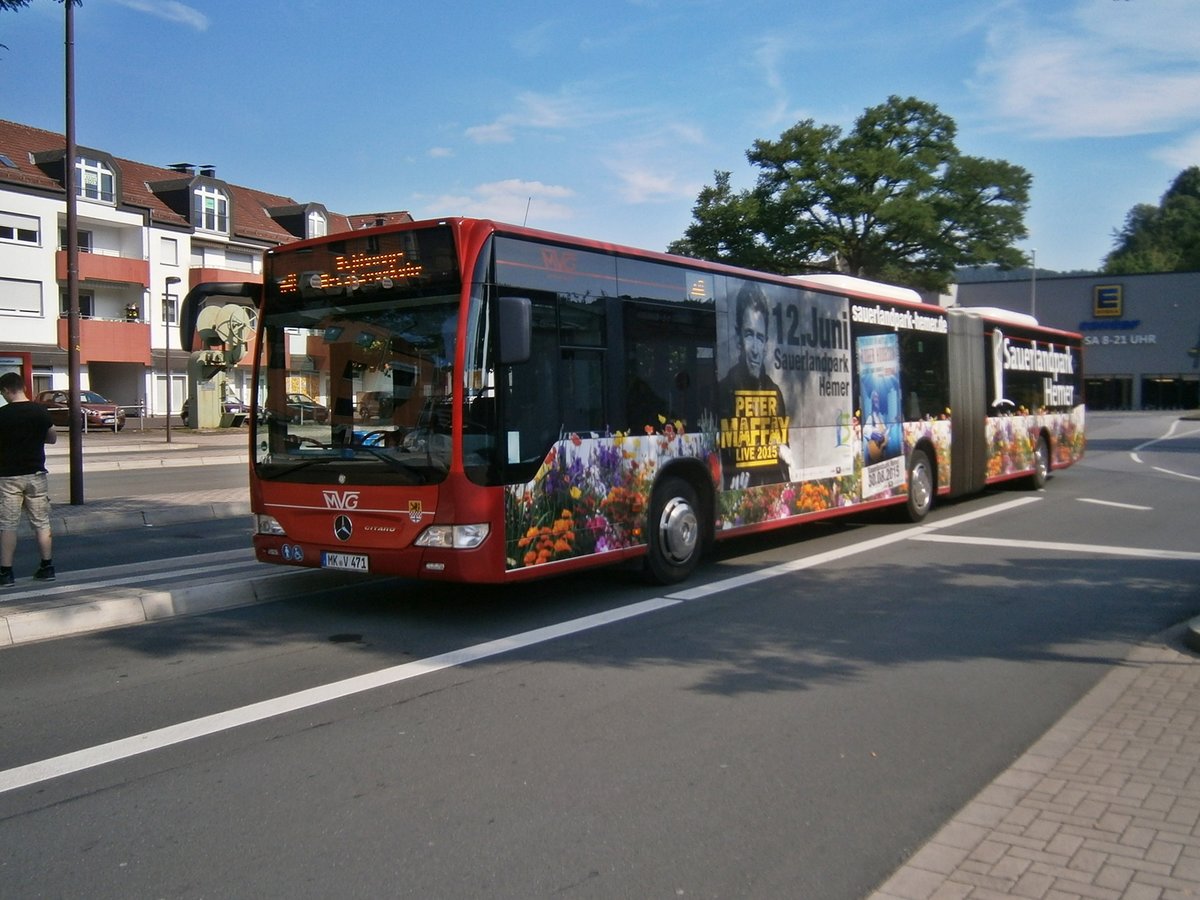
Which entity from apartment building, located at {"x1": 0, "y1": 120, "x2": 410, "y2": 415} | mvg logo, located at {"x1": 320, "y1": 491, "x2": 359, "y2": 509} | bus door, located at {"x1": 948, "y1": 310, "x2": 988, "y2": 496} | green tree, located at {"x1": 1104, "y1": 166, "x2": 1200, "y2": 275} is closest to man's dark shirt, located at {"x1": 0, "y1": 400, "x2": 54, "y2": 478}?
mvg logo, located at {"x1": 320, "y1": 491, "x2": 359, "y2": 509}

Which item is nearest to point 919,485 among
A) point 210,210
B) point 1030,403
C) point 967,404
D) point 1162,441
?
point 967,404

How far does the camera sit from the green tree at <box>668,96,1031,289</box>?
160 feet

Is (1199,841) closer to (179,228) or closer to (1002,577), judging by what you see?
(1002,577)

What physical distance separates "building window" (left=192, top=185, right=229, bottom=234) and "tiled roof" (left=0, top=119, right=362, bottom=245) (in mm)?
592

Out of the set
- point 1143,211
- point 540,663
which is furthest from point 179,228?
point 1143,211

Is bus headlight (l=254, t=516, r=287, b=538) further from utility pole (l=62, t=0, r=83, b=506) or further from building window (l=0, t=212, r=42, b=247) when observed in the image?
building window (l=0, t=212, r=42, b=247)

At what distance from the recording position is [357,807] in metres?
4.41

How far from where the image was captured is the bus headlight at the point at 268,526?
27.5 feet

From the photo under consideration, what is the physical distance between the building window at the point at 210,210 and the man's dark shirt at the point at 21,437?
4918cm

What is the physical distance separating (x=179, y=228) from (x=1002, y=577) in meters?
51.9

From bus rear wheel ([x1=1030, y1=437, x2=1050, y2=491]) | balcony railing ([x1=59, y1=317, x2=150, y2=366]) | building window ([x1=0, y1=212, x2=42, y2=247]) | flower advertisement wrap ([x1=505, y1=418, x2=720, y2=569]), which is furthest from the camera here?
balcony railing ([x1=59, y1=317, x2=150, y2=366])

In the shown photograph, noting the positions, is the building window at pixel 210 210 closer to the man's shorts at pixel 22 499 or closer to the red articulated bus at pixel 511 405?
the man's shorts at pixel 22 499

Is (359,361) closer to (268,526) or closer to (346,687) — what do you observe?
(268,526)

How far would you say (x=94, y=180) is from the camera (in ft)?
162
